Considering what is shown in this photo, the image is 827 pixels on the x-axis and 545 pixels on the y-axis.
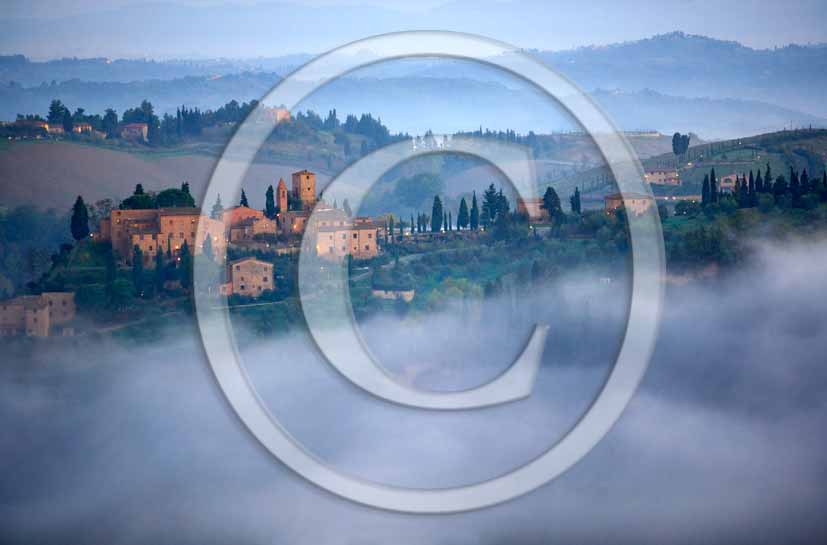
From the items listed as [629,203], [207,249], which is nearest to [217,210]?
[207,249]

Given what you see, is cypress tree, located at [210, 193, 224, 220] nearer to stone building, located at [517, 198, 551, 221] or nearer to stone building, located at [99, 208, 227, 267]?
stone building, located at [99, 208, 227, 267]

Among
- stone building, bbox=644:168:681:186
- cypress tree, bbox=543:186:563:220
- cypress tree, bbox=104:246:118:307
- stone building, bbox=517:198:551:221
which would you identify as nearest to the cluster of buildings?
cypress tree, bbox=104:246:118:307

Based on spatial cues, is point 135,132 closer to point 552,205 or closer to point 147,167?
point 147,167

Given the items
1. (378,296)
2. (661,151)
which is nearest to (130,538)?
(378,296)

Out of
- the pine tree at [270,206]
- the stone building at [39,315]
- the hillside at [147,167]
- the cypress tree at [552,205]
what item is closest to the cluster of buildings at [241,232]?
the pine tree at [270,206]

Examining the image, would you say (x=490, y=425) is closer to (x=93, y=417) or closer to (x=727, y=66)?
(x=93, y=417)

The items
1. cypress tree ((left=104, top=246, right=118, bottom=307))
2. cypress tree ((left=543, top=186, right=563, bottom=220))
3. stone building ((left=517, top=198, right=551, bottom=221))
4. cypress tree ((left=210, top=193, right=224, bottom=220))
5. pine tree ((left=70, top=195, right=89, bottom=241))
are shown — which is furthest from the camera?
stone building ((left=517, top=198, right=551, bottom=221))
